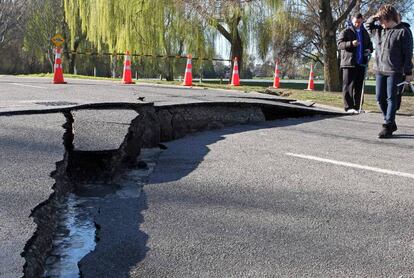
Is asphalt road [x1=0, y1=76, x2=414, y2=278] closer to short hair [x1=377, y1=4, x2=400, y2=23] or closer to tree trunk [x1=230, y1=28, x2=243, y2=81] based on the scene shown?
short hair [x1=377, y1=4, x2=400, y2=23]

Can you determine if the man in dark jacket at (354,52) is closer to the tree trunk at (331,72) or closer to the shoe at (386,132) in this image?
the shoe at (386,132)

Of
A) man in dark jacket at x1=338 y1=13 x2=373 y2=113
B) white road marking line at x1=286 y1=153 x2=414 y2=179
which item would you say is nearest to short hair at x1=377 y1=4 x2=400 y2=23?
man in dark jacket at x1=338 y1=13 x2=373 y2=113

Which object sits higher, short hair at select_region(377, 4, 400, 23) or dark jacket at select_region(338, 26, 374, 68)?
short hair at select_region(377, 4, 400, 23)

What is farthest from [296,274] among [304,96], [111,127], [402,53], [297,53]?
[297,53]

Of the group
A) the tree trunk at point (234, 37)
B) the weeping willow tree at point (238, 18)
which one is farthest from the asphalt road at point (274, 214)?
Result: the tree trunk at point (234, 37)

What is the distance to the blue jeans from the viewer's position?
627 cm

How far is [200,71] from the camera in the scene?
28.2 metres

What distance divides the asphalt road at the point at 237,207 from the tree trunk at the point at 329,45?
10.9 metres

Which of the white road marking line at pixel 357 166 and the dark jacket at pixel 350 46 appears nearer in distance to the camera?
the white road marking line at pixel 357 166

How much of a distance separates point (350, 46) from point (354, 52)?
13 centimetres

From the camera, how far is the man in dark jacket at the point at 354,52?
871cm

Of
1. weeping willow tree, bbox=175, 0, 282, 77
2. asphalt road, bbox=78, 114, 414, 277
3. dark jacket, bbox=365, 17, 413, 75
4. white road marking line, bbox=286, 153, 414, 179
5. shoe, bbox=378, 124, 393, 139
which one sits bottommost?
asphalt road, bbox=78, 114, 414, 277

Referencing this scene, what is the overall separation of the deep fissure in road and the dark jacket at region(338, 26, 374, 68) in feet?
6.49

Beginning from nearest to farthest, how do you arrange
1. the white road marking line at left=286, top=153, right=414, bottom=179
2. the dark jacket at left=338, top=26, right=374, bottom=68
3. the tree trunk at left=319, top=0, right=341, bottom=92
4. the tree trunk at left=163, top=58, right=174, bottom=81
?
1. the white road marking line at left=286, top=153, right=414, bottom=179
2. the dark jacket at left=338, top=26, right=374, bottom=68
3. the tree trunk at left=319, top=0, right=341, bottom=92
4. the tree trunk at left=163, top=58, right=174, bottom=81
